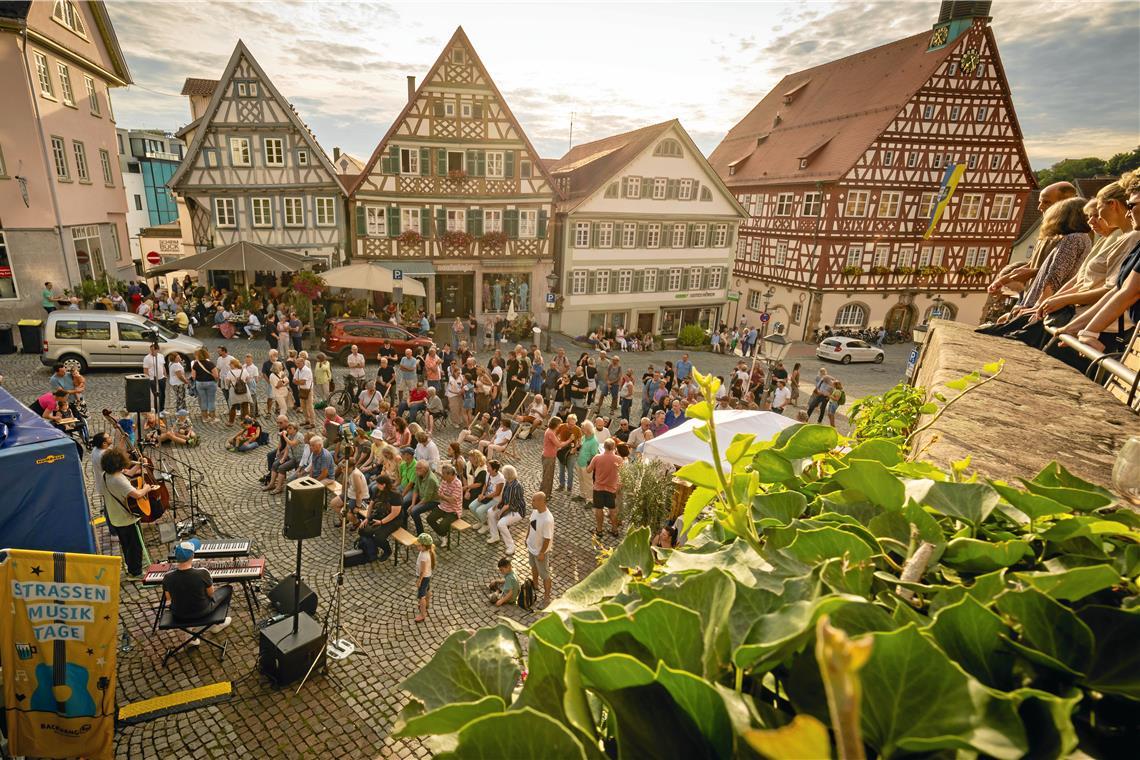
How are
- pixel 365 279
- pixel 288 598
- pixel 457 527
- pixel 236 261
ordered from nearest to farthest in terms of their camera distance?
pixel 288 598 < pixel 457 527 < pixel 236 261 < pixel 365 279

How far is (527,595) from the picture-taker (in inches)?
316

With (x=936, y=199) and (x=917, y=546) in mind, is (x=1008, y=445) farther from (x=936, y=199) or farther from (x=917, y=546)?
(x=936, y=199)

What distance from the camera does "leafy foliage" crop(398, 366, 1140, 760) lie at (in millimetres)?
586

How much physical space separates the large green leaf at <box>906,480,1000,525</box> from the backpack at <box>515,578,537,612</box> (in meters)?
7.49

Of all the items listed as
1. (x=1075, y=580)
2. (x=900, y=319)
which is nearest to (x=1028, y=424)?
(x=1075, y=580)

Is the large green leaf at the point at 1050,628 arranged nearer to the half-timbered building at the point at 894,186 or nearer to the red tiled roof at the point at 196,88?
the half-timbered building at the point at 894,186

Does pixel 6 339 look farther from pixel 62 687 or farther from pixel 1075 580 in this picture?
pixel 1075 580

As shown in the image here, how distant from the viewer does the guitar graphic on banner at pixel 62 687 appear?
16.6 ft

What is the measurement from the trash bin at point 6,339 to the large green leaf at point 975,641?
23390 millimetres

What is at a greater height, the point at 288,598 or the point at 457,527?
the point at 288,598

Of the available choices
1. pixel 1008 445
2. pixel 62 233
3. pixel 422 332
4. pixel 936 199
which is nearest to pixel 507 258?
pixel 422 332

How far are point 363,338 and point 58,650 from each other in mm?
15057

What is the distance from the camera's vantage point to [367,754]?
5.66m

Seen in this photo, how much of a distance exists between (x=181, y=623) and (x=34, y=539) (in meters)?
1.64
